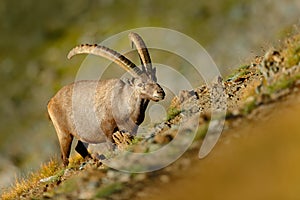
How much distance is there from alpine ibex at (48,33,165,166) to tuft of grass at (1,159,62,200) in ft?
1.22

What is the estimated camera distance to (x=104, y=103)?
65.8 ft

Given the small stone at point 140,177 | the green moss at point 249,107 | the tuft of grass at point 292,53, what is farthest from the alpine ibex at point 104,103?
the small stone at point 140,177

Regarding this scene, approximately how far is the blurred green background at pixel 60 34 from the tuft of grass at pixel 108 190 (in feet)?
163

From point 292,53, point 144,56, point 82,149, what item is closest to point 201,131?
point 292,53

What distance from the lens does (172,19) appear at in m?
87.2

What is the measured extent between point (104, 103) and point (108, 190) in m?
6.24

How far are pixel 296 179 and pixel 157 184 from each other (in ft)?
8.50

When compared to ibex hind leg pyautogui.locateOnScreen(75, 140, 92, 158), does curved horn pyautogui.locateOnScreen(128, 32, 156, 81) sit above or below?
above

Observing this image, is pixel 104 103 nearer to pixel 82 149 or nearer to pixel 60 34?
pixel 82 149

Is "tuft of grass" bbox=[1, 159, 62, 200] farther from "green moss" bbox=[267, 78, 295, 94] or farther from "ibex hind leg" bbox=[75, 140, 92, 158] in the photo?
"green moss" bbox=[267, 78, 295, 94]

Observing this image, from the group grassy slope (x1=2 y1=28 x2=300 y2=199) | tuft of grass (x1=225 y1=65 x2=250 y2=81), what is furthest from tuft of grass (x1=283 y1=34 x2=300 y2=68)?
tuft of grass (x1=225 y1=65 x2=250 y2=81)

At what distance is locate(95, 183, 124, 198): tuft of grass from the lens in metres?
14.0

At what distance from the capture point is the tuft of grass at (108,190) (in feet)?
45.9

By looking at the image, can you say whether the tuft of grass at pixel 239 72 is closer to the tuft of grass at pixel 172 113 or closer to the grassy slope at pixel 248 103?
the tuft of grass at pixel 172 113
